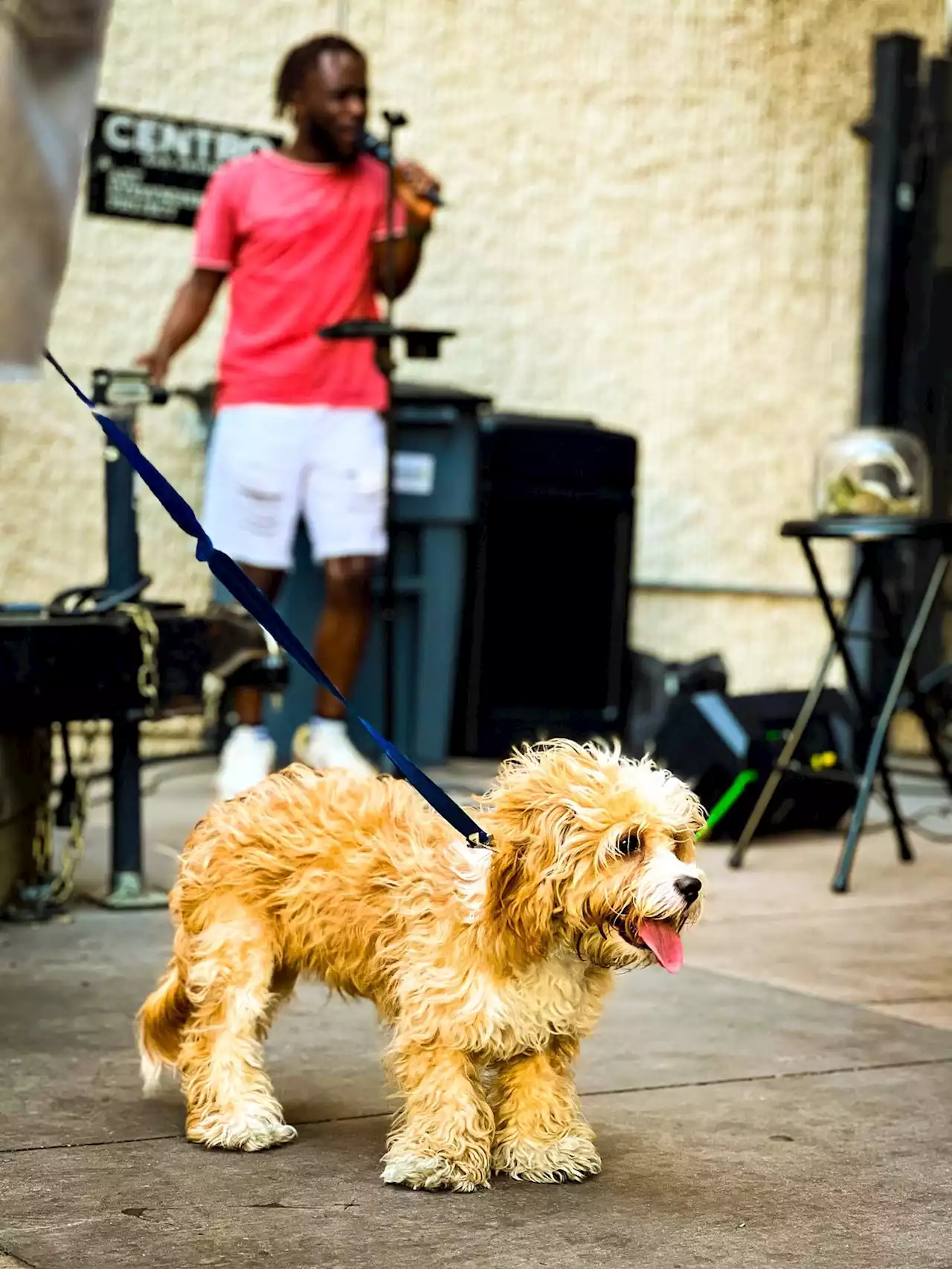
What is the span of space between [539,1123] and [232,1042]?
53 cm

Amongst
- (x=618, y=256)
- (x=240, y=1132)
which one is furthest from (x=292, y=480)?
(x=240, y=1132)

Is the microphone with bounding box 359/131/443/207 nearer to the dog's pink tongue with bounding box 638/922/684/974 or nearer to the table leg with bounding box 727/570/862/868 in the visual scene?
the table leg with bounding box 727/570/862/868

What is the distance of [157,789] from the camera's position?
7.54 meters

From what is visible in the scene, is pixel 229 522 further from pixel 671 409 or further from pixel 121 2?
pixel 671 409

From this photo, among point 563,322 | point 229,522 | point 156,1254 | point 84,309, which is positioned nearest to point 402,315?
point 563,322

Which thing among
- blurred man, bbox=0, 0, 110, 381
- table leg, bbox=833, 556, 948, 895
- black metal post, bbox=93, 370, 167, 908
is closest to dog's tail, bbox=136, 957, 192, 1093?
blurred man, bbox=0, 0, 110, 381

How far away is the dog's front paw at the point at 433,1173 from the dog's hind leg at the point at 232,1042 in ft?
0.90

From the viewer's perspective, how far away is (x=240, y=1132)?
10.5ft

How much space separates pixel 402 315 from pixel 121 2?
71.7 inches

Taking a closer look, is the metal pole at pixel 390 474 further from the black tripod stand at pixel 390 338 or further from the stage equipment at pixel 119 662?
the stage equipment at pixel 119 662

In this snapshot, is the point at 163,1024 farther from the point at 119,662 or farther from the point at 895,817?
the point at 895,817

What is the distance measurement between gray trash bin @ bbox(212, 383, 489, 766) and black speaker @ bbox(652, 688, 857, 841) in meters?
1.29

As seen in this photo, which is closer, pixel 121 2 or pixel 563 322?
pixel 121 2

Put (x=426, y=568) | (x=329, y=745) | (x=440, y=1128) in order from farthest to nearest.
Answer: (x=426, y=568), (x=329, y=745), (x=440, y=1128)
